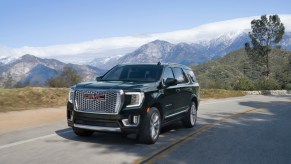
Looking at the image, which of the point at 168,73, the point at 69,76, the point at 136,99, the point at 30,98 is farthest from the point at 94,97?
the point at 69,76

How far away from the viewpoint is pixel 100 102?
8.20 meters

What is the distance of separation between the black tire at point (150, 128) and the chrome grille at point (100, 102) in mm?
717

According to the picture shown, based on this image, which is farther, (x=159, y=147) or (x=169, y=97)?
(x=169, y=97)

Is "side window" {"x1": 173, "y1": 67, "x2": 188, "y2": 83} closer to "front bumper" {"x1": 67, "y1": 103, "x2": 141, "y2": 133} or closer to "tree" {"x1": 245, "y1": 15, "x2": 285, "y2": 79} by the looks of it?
"front bumper" {"x1": 67, "y1": 103, "x2": 141, "y2": 133}

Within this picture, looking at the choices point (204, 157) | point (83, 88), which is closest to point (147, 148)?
point (204, 157)

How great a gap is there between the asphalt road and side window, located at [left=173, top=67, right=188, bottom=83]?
144cm

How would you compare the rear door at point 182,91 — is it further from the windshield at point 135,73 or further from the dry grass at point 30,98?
the dry grass at point 30,98

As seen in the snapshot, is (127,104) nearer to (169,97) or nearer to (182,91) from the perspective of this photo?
(169,97)

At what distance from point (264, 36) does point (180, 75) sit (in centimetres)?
4642

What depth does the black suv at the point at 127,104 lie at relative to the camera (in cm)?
810

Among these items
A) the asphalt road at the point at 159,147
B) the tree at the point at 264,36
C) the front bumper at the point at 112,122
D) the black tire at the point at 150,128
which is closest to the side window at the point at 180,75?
the asphalt road at the point at 159,147

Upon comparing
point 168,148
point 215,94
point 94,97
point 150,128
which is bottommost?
point 215,94

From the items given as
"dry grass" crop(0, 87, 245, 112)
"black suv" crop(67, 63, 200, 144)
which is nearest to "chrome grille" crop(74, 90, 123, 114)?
"black suv" crop(67, 63, 200, 144)

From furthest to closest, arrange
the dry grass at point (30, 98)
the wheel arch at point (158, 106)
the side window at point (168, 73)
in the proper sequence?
the dry grass at point (30, 98) → the side window at point (168, 73) → the wheel arch at point (158, 106)
